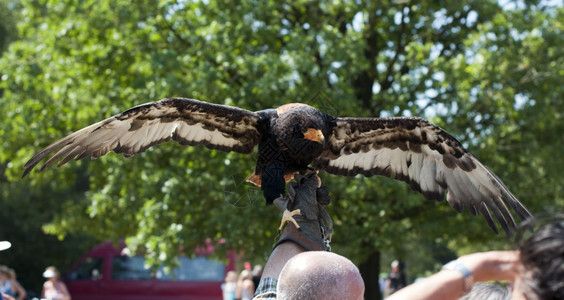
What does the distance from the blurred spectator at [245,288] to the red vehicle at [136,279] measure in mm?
3468

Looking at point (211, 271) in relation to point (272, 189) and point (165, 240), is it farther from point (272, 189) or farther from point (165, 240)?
point (272, 189)

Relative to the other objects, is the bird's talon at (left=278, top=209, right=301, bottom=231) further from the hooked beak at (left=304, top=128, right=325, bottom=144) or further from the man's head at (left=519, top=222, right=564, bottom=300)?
the man's head at (left=519, top=222, right=564, bottom=300)

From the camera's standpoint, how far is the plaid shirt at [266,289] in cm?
234

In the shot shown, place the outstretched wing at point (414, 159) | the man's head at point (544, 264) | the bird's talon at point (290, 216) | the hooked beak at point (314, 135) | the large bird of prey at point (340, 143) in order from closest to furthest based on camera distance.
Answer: the man's head at point (544, 264) < the bird's talon at point (290, 216) < the hooked beak at point (314, 135) < the large bird of prey at point (340, 143) < the outstretched wing at point (414, 159)

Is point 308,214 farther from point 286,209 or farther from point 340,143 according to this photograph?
point 340,143

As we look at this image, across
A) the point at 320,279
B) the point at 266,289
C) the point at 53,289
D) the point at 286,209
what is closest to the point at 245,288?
the point at 53,289

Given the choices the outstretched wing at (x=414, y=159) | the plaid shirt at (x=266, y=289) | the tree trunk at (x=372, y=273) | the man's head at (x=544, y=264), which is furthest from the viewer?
A: the tree trunk at (x=372, y=273)

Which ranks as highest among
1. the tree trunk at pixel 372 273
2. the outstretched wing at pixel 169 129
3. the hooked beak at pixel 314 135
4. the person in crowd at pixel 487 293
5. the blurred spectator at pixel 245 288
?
the outstretched wing at pixel 169 129

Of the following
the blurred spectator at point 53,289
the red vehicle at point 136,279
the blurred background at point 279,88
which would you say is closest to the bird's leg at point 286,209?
the blurred background at point 279,88

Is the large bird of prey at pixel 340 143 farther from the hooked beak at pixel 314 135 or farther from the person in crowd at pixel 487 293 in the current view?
the person in crowd at pixel 487 293

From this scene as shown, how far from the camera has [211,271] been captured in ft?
57.0

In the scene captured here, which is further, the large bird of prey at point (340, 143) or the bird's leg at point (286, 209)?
the large bird of prey at point (340, 143)

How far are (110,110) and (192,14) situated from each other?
2.37m

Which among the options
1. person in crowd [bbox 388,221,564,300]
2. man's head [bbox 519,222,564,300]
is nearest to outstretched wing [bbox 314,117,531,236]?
person in crowd [bbox 388,221,564,300]
